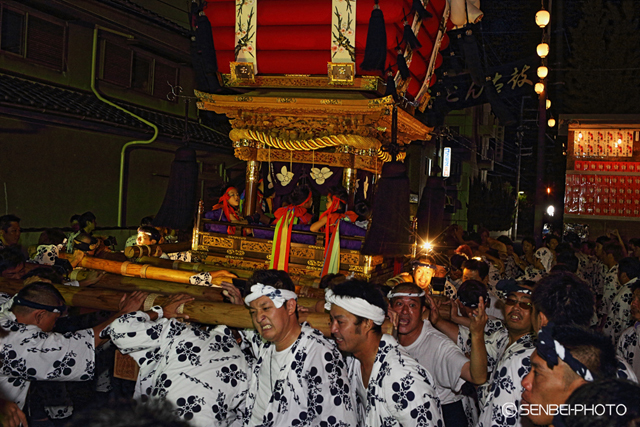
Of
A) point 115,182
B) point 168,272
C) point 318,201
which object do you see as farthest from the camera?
point 115,182

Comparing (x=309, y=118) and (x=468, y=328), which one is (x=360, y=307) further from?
(x=309, y=118)

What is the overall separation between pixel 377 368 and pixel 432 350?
96 cm

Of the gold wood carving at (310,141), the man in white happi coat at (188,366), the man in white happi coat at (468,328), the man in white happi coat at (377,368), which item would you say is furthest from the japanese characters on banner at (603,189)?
the man in white happi coat at (188,366)

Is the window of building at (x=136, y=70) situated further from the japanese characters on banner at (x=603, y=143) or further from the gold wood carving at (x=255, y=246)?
the japanese characters on banner at (x=603, y=143)

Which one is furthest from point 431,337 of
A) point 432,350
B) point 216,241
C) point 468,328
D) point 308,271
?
point 216,241

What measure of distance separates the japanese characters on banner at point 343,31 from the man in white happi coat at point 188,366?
6.28 metres

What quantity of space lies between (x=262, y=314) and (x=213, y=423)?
0.68 m

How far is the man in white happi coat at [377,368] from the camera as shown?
2.81 meters

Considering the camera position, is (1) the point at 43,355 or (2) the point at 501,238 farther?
(2) the point at 501,238

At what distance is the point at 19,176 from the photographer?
1181 cm

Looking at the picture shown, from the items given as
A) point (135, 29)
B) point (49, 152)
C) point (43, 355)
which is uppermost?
point (135, 29)

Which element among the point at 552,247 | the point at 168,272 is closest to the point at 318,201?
the point at 552,247

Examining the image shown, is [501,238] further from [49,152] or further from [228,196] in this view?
[49,152]

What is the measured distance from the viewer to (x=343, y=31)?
8.55m
